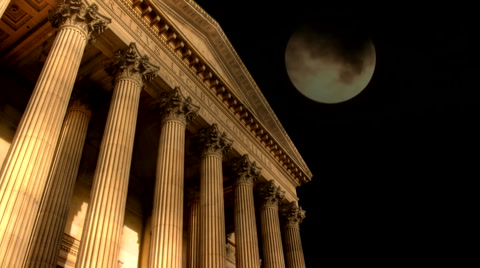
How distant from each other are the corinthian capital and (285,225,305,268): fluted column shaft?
4.96 m

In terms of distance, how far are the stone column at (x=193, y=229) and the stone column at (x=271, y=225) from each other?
123 inches

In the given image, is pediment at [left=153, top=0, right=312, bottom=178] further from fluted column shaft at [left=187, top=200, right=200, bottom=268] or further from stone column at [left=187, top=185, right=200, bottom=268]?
fluted column shaft at [left=187, top=200, right=200, bottom=268]

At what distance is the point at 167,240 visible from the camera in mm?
10352

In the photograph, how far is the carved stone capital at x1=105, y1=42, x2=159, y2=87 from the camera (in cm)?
Answer: 1188

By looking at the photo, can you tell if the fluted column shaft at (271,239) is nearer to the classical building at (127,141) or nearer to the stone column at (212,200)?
the classical building at (127,141)

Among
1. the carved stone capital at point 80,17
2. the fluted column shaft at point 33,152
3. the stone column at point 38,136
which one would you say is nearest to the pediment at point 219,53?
the carved stone capital at point 80,17

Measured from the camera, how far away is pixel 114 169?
32.1 ft

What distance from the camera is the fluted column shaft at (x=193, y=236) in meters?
17.2

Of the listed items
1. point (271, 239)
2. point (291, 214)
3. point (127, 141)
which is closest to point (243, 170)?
point (271, 239)

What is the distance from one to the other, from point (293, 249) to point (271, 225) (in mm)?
2808

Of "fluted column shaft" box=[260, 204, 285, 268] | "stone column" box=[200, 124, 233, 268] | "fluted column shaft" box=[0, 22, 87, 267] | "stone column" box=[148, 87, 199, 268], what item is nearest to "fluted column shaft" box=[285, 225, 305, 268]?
"fluted column shaft" box=[260, 204, 285, 268]

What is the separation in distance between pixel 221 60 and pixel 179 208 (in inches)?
373

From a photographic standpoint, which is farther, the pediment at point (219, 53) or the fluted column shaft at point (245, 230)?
the pediment at point (219, 53)

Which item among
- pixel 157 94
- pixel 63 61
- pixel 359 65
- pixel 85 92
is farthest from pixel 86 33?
pixel 359 65
